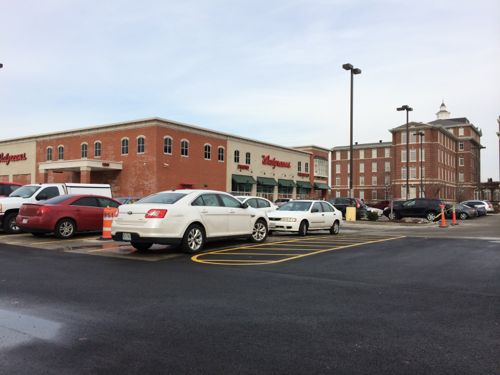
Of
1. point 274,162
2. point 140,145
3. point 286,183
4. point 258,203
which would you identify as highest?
point 140,145

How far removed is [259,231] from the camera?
14.0 m

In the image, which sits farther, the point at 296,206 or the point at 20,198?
the point at 296,206

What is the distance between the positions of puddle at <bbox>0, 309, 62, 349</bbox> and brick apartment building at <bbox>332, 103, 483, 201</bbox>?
87.9 metres

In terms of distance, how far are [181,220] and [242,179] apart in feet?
141

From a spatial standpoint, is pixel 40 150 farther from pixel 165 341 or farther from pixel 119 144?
pixel 165 341

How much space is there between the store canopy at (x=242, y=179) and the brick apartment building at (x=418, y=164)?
42944 mm

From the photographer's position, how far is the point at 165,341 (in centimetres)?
443

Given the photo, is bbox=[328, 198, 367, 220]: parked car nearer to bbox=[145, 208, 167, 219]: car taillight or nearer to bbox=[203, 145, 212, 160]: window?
bbox=[203, 145, 212, 160]: window

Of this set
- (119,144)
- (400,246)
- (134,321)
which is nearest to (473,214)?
(400,246)

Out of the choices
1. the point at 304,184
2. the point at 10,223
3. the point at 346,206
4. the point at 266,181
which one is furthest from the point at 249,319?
the point at 304,184

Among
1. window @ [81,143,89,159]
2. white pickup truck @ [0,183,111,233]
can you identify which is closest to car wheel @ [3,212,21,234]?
white pickup truck @ [0,183,111,233]

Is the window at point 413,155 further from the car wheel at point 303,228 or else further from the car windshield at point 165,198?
the car windshield at point 165,198

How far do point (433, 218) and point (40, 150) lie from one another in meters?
43.9

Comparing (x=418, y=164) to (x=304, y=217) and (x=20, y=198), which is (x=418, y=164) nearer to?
(x=304, y=217)
